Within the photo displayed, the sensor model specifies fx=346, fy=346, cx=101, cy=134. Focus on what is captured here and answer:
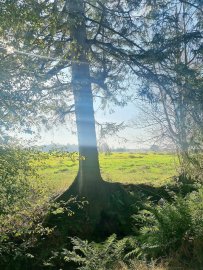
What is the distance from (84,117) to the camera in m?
10.6

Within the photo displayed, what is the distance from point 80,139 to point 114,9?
393 centimetres

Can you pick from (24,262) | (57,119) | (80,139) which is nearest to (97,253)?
(24,262)

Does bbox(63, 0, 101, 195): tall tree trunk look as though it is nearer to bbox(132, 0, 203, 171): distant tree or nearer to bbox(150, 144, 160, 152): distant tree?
bbox(132, 0, 203, 171): distant tree

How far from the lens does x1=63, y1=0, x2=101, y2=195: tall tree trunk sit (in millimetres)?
9938

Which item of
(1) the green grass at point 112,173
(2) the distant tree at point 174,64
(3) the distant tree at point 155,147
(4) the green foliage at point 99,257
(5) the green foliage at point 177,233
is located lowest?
(4) the green foliage at point 99,257

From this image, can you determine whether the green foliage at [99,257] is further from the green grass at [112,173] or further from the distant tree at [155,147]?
the distant tree at [155,147]

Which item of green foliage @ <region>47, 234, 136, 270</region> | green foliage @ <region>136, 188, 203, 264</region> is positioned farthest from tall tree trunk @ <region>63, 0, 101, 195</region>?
green foliage @ <region>136, 188, 203, 264</region>

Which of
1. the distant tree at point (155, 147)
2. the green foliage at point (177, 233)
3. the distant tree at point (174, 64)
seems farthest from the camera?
the distant tree at point (155, 147)

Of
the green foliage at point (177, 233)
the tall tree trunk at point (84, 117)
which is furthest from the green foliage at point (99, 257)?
the tall tree trunk at point (84, 117)

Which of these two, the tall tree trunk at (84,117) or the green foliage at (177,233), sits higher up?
the tall tree trunk at (84,117)

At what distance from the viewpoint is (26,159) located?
18.7 ft

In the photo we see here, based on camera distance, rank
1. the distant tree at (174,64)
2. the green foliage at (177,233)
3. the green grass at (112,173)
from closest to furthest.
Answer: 1. the green foliage at (177,233)
2. the distant tree at (174,64)
3. the green grass at (112,173)

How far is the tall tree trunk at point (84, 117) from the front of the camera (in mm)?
9938

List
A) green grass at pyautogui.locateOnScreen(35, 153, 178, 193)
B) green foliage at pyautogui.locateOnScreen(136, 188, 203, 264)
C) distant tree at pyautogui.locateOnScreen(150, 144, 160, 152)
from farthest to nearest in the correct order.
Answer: distant tree at pyautogui.locateOnScreen(150, 144, 160, 152), green grass at pyautogui.locateOnScreen(35, 153, 178, 193), green foliage at pyautogui.locateOnScreen(136, 188, 203, 264)
